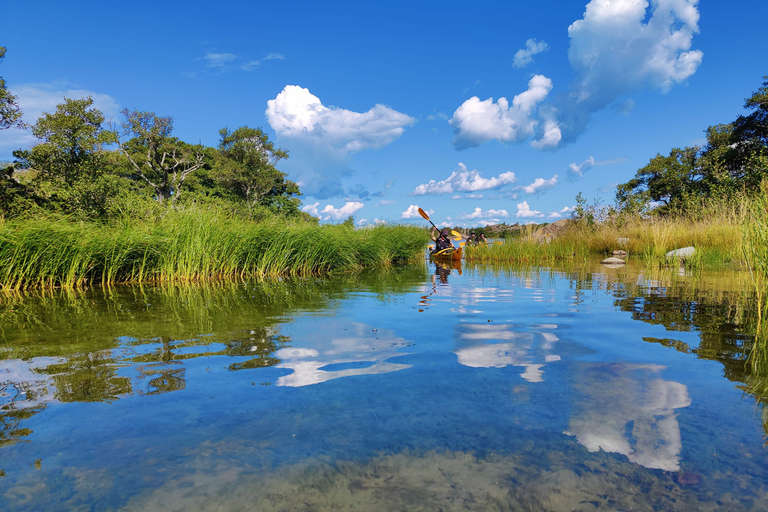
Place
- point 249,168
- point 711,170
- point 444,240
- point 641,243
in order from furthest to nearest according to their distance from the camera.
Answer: point 249,168 < point 711,170 < point 444,240 < point 641,243

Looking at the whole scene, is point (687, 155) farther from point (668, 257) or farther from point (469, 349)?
point (469, 349)

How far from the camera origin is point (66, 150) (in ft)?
59.9

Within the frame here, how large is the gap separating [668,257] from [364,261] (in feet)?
33.9

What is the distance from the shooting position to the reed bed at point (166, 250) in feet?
27.0

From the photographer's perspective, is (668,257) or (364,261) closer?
(668,257)

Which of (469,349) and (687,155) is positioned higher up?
(687,155)

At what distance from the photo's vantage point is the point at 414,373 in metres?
3.03

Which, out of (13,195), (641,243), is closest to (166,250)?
(13,195)

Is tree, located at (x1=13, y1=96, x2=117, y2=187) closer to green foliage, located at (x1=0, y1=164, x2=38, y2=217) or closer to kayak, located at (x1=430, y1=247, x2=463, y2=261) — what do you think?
green foliage, located at (x1=0, y1=164, x2=38, y2=217)

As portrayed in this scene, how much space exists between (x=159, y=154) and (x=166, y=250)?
32547 mm

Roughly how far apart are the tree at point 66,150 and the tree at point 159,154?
1219 cm

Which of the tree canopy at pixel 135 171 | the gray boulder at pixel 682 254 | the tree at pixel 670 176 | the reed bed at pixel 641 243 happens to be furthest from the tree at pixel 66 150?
the tree at pixel 670 176

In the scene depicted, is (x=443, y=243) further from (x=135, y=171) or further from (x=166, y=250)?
(x=135, y=171)

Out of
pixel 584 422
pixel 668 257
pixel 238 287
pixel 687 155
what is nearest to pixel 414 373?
pixel 584 422
